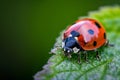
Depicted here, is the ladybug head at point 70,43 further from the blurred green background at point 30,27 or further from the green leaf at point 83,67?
the blurred green background at point 30,27

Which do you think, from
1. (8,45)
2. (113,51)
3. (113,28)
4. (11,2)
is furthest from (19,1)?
(113,51)

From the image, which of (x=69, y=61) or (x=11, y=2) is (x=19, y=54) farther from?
(x=69, y=61)

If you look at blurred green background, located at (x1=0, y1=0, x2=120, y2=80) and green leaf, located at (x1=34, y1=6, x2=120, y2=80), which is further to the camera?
blurred green background, located at (x1=0, y1=0, x2=120, y2=80)

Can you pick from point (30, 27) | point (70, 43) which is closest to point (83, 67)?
point (70, 43)

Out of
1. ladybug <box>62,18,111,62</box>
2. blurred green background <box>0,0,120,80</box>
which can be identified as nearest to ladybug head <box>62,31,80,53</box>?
ladybug <box>62,18,111,62</box>

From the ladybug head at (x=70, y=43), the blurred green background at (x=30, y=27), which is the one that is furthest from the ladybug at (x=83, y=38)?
the blurred green background at (x=30, y=27)

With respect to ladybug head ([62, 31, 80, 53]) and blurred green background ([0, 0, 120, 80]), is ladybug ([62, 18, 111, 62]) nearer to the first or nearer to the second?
ladybug head ([62, 31, 80, 53])
